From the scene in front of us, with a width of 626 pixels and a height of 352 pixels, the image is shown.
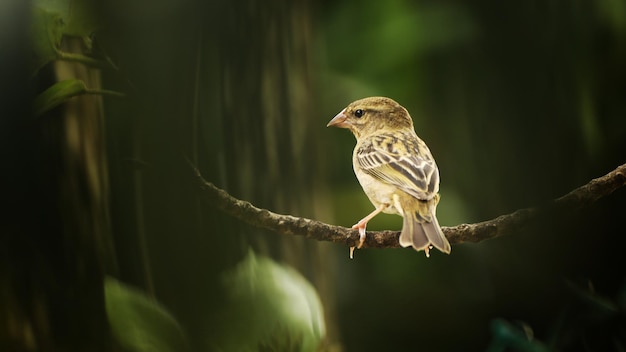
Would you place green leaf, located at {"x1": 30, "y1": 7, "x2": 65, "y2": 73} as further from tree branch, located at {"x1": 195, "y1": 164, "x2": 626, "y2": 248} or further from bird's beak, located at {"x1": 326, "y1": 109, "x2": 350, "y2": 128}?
bird's beak, located at {"x1": 326, "y1": 109, "x2": 350, "y2": 128}

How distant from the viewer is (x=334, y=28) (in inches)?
67.9

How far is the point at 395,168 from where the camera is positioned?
1648mm

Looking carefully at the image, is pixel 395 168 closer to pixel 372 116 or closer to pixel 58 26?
pixel 372 116

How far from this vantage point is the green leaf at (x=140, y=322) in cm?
167

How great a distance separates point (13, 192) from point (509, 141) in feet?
4.15

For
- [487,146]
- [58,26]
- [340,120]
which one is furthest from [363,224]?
[58,26]

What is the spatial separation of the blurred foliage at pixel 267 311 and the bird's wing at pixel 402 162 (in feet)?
1.08

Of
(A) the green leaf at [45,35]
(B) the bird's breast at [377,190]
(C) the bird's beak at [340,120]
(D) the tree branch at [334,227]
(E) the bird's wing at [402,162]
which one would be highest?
(A) the green leaf at [45,35]

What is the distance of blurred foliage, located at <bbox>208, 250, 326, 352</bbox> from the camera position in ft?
5.48

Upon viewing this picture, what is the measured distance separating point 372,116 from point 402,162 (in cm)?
17

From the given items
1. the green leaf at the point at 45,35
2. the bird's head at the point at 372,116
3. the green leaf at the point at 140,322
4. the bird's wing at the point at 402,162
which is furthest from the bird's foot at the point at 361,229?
the green leaf at the point at 45,35

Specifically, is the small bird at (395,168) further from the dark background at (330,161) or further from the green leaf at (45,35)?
the green leaf at (45,35)

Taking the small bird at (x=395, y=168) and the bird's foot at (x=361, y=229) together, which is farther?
the bird's foot at (x=361, y=229)

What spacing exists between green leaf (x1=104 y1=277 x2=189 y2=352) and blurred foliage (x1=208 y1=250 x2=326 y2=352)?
3.9 inches
